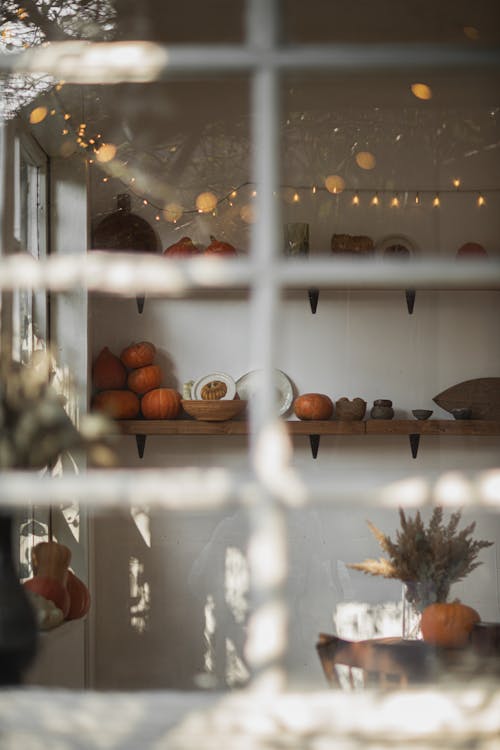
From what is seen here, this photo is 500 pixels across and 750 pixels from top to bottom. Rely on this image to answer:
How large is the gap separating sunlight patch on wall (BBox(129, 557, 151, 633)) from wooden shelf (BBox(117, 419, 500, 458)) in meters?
0.47

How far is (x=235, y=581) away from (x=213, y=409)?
0.75 m

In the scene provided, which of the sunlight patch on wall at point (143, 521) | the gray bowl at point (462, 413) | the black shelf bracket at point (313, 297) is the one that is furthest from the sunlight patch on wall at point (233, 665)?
the black shelf bracket at point (313, 297)

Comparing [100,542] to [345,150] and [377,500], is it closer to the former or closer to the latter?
[345,150]

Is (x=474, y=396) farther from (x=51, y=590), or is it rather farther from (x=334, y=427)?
(x=51, y=590)

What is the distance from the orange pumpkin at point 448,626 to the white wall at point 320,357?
1498 millimetres

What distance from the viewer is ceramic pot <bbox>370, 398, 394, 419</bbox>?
11.3 ft

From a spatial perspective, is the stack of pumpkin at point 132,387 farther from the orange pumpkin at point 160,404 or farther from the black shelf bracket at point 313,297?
the black shelf bracket at point 313,297

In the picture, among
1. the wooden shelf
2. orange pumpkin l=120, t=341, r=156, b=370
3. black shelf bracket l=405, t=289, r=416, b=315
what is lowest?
the wooden shelf

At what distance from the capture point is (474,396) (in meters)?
3.53

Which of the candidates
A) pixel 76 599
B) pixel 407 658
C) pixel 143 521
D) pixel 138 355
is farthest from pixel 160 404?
pixel 407 658

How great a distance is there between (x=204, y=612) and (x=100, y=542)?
1.71 ft

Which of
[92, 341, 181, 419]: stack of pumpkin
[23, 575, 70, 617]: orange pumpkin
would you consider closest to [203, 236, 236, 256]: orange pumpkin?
[92, 341, 181, 419]: stack of pumpkin

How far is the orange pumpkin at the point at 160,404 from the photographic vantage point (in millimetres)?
3338

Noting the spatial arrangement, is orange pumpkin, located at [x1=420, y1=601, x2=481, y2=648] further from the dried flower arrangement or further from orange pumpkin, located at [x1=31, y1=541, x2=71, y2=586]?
orange pumpkin, located at [x1=31, y1=541, x2=71, y2=586]
